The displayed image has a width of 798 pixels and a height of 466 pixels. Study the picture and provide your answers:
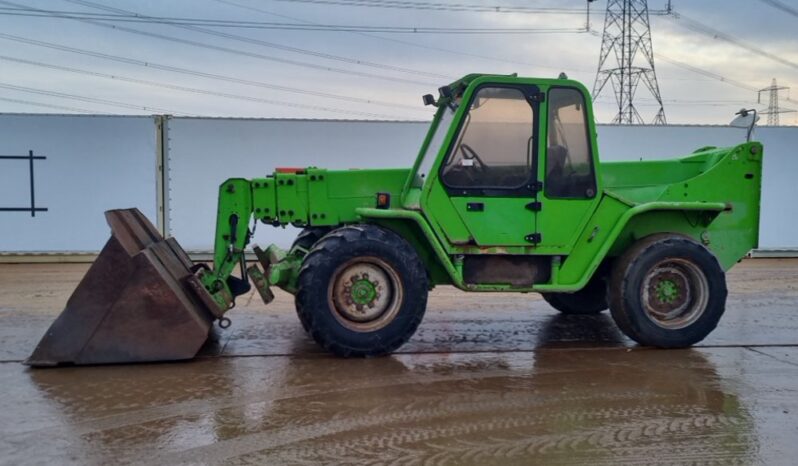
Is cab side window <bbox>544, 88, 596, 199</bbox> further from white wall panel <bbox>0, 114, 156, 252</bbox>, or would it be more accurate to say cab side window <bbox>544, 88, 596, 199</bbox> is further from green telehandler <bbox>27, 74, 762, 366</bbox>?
white wall panel <bbox>0, 114, 156, 252</bbox>

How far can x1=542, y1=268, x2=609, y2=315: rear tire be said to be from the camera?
7.30 metres

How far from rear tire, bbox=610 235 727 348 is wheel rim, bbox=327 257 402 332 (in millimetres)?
1933

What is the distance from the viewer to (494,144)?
568 centimetres

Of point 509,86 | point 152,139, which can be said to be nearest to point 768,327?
point 509,86

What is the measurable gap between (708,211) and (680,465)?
3.19 meters

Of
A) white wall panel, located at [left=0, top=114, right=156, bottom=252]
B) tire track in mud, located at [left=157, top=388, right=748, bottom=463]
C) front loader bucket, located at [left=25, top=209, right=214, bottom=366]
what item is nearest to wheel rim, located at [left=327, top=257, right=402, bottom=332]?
front loader bucket, located at [left=25, top=209, right=214, bottom=366]

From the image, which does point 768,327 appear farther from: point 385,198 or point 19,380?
point 19,380

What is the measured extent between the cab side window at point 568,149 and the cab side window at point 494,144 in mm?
198

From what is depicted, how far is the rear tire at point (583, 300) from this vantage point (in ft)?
24.0

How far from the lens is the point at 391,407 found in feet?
14.3

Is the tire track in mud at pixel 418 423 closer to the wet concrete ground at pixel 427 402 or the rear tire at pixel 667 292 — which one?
the wet concrete ground at pixel 427 402

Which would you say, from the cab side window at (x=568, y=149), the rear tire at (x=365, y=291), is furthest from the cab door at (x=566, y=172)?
the rear tire at (x=365, y=291)

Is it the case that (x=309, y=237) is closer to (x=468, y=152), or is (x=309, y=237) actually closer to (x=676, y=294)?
(x=468, y=152)

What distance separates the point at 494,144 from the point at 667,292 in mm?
1994
